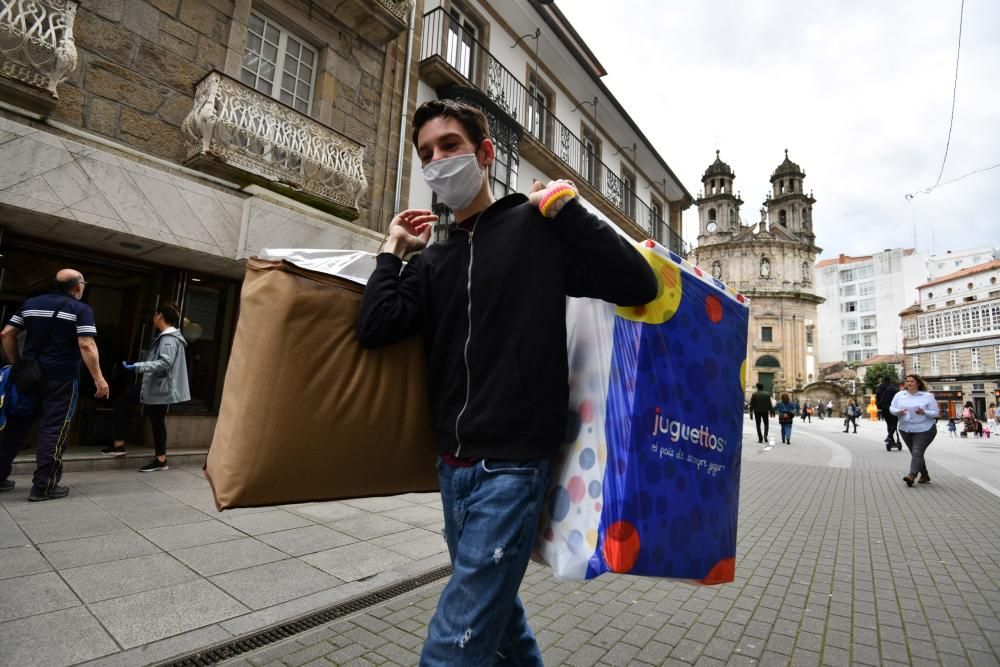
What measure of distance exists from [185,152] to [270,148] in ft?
3.70

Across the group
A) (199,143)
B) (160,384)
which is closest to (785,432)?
(160,384)

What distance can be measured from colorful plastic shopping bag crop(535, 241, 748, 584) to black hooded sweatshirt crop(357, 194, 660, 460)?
0.09 m

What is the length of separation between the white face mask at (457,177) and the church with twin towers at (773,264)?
70529 millimetres

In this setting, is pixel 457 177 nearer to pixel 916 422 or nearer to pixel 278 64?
pixel 278 64

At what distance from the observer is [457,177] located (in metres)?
1.81

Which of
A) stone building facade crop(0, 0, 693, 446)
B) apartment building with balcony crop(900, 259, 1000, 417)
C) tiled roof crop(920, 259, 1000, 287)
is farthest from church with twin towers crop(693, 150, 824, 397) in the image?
stone building facade crop(0, 0, 693, 446)

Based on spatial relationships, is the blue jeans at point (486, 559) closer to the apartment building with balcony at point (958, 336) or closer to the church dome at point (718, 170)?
the apartment building with balcony at point (958, 336)

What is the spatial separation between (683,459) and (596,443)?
29 centimetres

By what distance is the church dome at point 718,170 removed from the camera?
3135 inches

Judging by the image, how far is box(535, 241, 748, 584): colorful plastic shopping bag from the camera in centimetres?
144

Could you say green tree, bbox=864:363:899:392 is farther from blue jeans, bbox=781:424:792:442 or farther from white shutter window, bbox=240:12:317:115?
white shutter window, bbox=240:12:317:115

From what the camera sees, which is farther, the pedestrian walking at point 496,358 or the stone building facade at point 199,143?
the stone building facade at point 199,143

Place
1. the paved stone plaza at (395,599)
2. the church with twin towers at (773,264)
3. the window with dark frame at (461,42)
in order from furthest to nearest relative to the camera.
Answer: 1. the church with twin towers at (773,264)
2. the window with dark frame at (461,42)
3. the paved stone plaza at (395,599)

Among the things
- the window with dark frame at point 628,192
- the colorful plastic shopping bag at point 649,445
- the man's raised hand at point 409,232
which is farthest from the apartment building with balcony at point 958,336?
the man's raised hand at point 409,232
